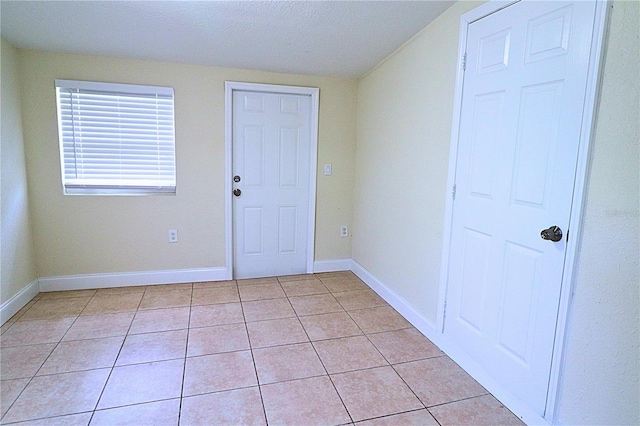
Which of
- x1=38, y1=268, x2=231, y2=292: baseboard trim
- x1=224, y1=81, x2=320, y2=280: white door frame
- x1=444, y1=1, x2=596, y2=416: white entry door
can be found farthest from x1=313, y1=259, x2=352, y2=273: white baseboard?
x1=444, y1=1, x2=596, y2=416: white entry door

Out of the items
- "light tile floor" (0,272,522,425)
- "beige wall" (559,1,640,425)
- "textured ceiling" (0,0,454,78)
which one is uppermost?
"textured ceiling" (0,0,454,78)

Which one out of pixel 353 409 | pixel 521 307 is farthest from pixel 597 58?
pixel 353 409

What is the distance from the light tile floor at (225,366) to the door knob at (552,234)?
0.92 metres

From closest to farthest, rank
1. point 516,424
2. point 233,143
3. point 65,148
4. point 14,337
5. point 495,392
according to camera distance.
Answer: point 516,424 → point 495,392 → point 14,337 → point 65,148 → point 233,143

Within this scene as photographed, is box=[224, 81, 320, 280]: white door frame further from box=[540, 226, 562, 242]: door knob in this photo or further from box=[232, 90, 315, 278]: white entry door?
box=[540, 226, 562, 242]: door knob

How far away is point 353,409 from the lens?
1.72 metres

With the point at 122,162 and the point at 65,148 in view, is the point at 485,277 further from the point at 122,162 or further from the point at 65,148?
the point at 65,148

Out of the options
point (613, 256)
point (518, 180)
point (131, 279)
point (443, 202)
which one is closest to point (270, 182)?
point (131, 279)

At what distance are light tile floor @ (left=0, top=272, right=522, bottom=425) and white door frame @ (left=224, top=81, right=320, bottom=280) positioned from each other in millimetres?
750

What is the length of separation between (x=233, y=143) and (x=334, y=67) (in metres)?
1.23

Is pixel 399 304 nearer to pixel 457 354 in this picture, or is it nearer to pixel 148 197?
pixel 457 354

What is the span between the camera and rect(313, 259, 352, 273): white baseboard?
382 cm

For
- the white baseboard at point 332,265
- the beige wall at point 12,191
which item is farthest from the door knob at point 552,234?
the beige wall at point 12,191

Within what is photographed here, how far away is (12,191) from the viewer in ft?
8.84
